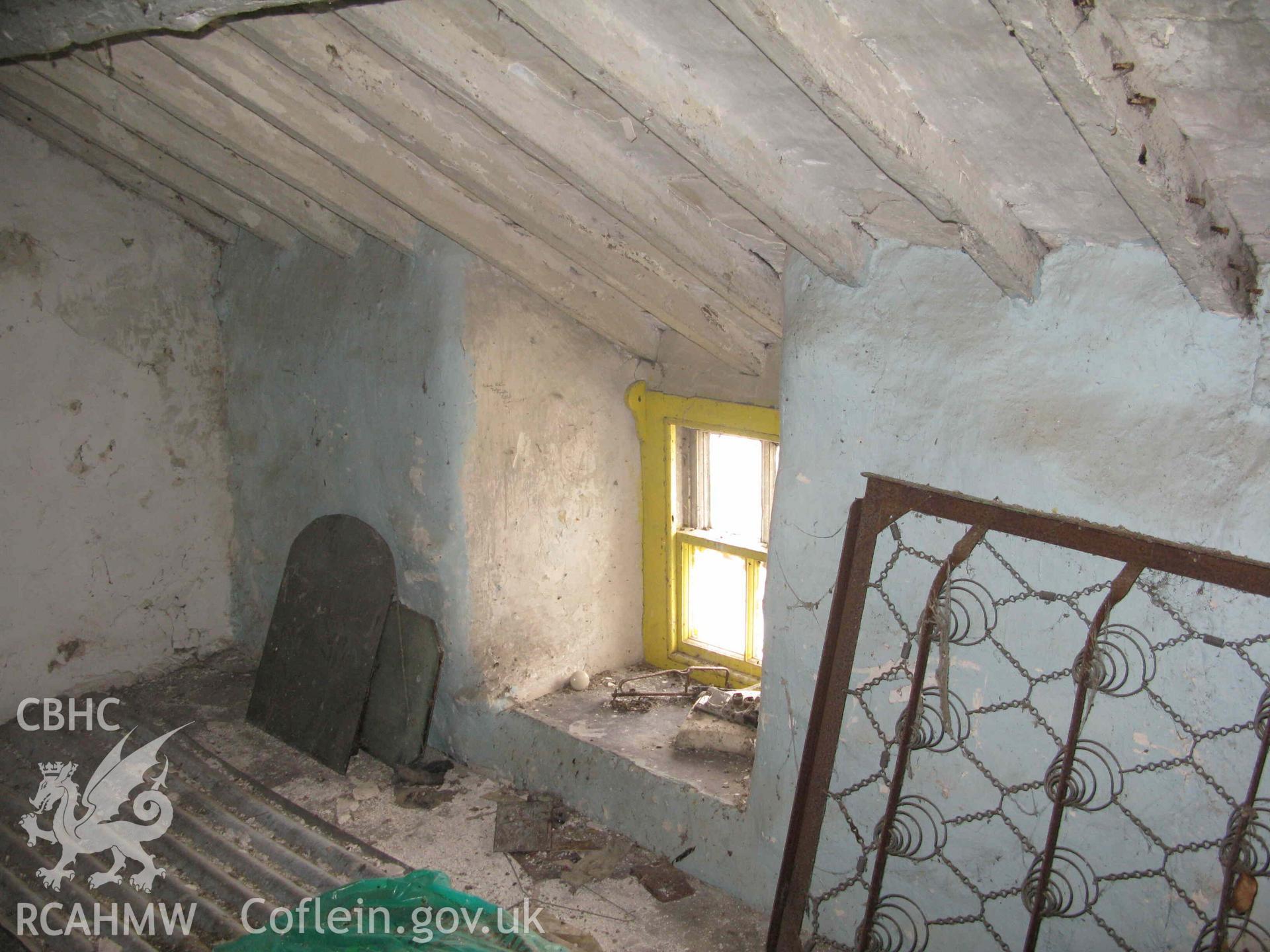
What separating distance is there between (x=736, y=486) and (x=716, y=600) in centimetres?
43

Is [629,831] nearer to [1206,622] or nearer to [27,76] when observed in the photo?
[1206,622]

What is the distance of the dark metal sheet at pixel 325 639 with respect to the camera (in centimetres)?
373

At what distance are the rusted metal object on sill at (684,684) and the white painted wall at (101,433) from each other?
1872mm

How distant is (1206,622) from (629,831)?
1.80m

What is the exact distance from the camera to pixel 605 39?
1881 mm

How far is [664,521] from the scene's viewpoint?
12.6 ft

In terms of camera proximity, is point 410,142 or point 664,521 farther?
point 664,521

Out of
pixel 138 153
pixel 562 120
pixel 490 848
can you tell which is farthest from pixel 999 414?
pixel 138 153

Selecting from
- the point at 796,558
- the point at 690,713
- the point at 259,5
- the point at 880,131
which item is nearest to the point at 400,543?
the point at 690,713

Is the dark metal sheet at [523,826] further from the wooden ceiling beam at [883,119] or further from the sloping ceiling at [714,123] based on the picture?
the wooden ceiling beam at [883,119]

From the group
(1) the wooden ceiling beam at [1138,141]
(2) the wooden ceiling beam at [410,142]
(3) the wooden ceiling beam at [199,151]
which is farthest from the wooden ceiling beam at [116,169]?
(1) the wooden ceiling beam at [1138,141]

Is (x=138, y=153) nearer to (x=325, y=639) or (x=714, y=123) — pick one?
(x=325, y=639)

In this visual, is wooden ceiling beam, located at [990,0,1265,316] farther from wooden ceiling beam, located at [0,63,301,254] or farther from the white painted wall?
the white painted wall

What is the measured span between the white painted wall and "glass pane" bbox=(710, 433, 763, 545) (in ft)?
6.80
